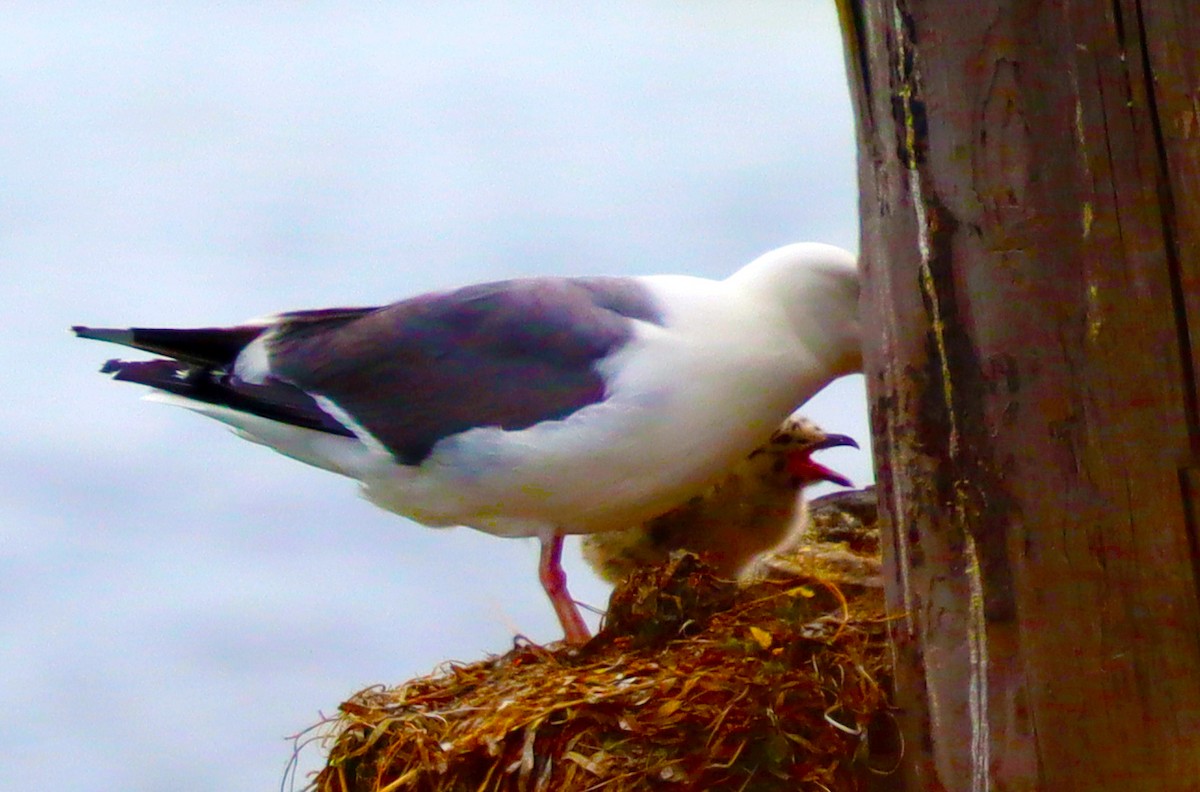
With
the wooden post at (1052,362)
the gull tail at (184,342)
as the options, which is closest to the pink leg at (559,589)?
the gull tail at (184,342)

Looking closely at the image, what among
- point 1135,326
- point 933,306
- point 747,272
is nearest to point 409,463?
point 747,272

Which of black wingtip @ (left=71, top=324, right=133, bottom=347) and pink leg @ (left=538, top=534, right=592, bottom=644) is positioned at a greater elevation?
black wingtip @ (left=71, top=324, right=133, bottom=347)

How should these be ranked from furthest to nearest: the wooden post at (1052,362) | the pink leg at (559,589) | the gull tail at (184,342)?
the gull tail at (184,342), the pink leg at (559,589), the wooden post at (1052,362)

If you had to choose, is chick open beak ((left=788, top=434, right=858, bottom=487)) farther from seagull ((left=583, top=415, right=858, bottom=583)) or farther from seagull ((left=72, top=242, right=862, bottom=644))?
seagull ((left=72, top=242, right=862, bottom=644))

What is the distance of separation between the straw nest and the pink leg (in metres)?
0.33

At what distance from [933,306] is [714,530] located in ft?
6.40

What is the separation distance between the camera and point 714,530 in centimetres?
421

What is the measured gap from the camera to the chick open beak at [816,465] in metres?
4.23

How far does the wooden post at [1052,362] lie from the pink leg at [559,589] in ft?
4.53

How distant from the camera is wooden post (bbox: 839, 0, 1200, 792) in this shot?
7.08 feet

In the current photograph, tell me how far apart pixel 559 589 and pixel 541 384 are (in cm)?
54

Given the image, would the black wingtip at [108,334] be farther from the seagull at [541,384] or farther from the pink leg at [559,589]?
the pink leg at [559,589]

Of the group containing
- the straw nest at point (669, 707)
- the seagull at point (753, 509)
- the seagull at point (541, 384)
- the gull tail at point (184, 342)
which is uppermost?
the gull tail at point (184, 342)

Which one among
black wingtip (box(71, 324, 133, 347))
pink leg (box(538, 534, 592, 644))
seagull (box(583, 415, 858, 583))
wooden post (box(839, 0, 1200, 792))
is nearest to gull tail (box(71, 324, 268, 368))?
black wingtip (box(71, 324, 133, 347))
